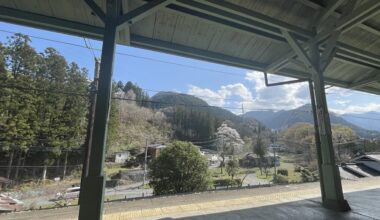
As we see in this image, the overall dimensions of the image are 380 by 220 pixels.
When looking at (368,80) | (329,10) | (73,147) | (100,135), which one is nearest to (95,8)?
(100,135)

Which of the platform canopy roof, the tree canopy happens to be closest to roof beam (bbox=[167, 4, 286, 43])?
the platform canopy roof

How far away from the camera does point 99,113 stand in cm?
210

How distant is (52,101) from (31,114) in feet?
7.61

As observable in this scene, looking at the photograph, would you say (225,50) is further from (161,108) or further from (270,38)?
(161,108)

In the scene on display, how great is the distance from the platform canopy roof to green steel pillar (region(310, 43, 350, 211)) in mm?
368

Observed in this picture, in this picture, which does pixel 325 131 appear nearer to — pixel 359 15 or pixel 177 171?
pixel 359 15

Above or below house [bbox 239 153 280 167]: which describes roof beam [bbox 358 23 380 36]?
above

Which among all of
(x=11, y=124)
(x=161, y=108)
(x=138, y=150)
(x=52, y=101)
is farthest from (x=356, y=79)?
(x=161, y=108)

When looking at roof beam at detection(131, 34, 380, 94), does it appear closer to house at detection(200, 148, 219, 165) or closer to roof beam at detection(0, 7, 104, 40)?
roof beam at detection(0, 7, 104, 40)

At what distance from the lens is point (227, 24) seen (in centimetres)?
314

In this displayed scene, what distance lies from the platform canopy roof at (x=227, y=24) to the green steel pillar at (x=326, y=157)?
1.21 ft

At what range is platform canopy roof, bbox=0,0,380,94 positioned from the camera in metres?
2.64

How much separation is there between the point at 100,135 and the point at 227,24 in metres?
2.30

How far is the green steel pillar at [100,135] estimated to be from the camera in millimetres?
1916
